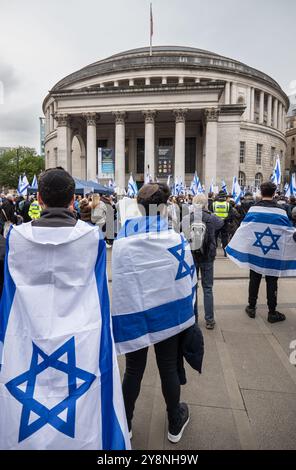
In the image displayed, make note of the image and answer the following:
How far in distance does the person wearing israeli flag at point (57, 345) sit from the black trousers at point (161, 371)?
0.49 meters

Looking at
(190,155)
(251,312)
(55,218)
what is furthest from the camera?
(190,155)

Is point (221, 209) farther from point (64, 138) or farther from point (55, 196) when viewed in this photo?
point (64, 138)

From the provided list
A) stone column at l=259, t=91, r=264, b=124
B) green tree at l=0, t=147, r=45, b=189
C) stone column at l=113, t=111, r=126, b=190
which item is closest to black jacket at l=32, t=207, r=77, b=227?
stone column at l=113, t=111, r=126, b=190

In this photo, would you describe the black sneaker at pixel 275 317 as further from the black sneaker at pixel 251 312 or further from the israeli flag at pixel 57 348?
the israeli flag at pixel 57 348

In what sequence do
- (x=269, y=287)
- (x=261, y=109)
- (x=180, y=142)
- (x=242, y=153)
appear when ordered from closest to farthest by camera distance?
(x=269, y=287)
(x=180, y=142)
(x=242, y=153)
(x=261, y=109)

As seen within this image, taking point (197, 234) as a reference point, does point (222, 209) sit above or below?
above

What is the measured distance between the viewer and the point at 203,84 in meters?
38.2

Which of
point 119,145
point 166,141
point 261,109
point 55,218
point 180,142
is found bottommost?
point 55,218

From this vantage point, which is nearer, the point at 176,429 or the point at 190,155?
the point at 176,429

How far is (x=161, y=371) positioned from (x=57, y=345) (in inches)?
40.3

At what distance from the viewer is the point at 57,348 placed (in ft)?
6.23

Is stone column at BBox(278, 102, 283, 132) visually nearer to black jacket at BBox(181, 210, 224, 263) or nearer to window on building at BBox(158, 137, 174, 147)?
window on building at BBox(158, 137, 174, 147)

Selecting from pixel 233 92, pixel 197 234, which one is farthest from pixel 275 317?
pixel 233 92
